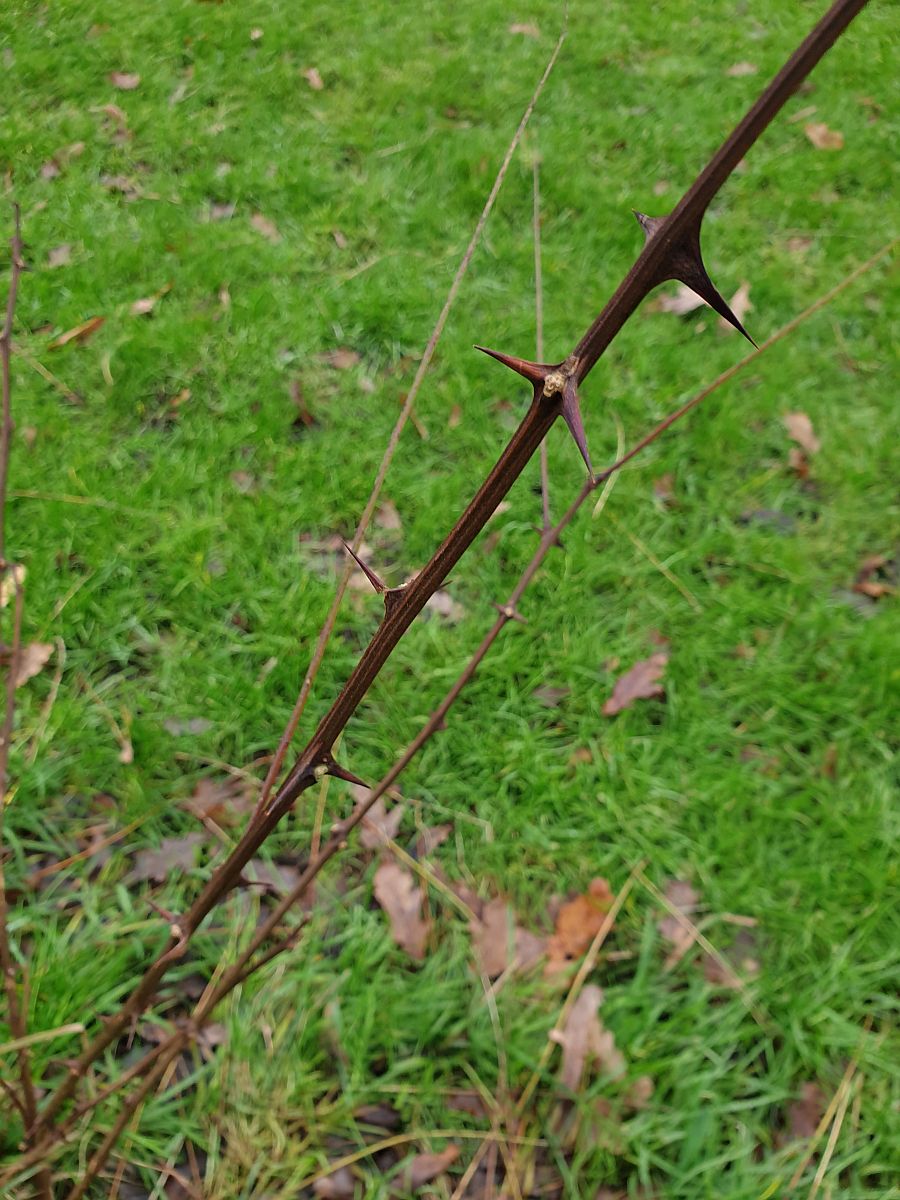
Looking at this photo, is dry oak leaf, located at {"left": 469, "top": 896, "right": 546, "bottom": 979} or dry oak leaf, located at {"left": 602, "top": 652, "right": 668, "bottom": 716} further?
dry oak leaf, located at {"left": 602, "top": 652, "right": 668, "bottom": 716}

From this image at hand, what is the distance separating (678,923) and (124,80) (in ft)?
11.8

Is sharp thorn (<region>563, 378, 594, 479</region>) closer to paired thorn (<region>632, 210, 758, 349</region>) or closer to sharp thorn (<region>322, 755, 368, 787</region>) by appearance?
paired thorn (<region>632, 210, 758, 349</region>)

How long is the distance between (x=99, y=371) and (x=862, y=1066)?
8.32 feet

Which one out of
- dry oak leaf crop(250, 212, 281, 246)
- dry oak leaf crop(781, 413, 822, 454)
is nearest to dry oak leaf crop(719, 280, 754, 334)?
dry oak leaf crop(781, 413, 822, 454)

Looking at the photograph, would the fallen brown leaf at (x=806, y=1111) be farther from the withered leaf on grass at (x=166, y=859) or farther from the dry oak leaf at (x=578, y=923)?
the withered leaf on grass at (x=166, y=859)

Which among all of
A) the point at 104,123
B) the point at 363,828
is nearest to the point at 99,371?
the point at 104,123

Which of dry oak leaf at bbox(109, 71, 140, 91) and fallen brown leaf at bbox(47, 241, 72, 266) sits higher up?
dry oak leaf at bbox(109, 71, 140, 91)

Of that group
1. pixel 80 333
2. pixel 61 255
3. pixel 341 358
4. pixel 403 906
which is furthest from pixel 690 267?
pixel 61 255

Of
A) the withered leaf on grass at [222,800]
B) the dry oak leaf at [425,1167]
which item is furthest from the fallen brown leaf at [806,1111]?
the withered leaf on grass at [222,800]

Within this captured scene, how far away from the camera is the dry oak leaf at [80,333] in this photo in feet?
7.96

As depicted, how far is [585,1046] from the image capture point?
1.52 metres

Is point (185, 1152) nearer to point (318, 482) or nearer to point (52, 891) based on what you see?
point (52, 891)

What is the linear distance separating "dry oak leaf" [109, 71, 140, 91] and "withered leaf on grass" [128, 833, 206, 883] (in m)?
3.03

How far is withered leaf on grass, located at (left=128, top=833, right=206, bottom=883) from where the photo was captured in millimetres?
1643
